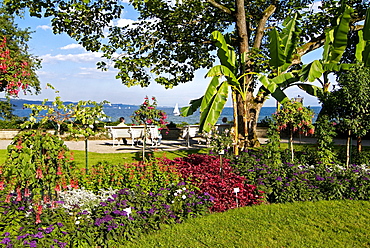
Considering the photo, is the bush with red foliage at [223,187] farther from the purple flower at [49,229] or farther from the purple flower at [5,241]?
the purple flower at [5,241]

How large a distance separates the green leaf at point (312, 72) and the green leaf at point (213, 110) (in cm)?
269

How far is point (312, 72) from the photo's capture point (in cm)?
936

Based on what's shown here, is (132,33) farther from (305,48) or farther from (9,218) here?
(9,218)

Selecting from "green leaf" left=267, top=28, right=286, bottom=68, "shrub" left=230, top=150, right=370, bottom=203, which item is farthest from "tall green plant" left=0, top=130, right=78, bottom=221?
"green leaf" left=267, top=28, right=286, bottom=68

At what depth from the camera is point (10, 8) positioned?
1071 cm

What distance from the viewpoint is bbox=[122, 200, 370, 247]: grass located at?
4.65 meters

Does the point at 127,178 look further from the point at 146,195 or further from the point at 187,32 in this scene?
the point at 187,32

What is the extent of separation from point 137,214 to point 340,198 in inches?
176

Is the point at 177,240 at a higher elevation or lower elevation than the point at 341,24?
lower

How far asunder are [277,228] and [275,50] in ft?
19.3

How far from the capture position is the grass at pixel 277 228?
15.3ft

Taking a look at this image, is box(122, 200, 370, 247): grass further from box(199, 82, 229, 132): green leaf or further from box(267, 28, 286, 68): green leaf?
box(267, 28, 286, 68): green leaf

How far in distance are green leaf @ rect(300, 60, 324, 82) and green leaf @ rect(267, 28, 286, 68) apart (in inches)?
28.4

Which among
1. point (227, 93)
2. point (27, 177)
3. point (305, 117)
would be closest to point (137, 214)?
point (27, 177)
